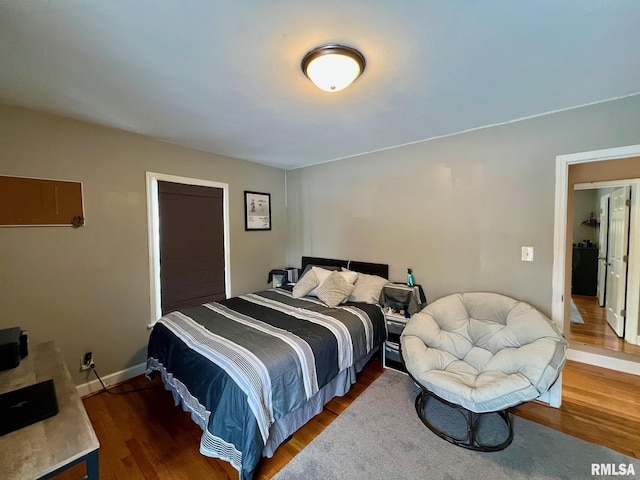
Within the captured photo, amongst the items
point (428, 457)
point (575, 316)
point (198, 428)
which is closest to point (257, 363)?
point (198, 428)

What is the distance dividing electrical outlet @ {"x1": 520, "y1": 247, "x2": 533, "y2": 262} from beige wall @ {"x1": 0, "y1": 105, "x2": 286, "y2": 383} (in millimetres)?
3519

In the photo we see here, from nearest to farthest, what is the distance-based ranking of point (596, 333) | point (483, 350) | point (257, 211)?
point (483, 350) < point (596, 333) < point (257, 211)

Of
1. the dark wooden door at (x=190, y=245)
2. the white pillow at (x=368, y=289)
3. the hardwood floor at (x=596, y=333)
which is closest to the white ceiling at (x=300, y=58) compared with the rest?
the dark wooden door at (x=190, y=245)

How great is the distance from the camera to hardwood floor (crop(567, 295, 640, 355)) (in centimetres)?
289

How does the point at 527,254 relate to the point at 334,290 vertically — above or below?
above

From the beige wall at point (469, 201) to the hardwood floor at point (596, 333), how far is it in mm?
1193

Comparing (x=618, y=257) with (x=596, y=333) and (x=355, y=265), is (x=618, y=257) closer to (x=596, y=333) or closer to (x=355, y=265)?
(x=596, y=333)

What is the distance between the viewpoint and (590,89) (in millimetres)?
1837

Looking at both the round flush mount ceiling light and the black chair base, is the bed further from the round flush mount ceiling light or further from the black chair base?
the round flush mount ceiling light

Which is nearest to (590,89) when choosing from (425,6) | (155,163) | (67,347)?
(425,6)

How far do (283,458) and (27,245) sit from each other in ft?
8.25

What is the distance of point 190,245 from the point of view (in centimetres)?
307
